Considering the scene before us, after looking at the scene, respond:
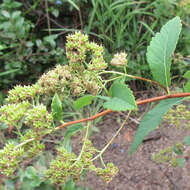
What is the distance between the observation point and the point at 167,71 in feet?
Result: 2.49

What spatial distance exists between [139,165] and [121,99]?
3.51ft

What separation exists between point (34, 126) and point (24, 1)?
1.81 m

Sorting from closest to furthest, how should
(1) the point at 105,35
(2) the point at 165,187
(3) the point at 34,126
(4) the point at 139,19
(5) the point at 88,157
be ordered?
(3) the point at 34,126 → (5) the point at 88,157 → (2) the point at 165,187 → (1) the point at 105,35 → (4) the point at 139,19

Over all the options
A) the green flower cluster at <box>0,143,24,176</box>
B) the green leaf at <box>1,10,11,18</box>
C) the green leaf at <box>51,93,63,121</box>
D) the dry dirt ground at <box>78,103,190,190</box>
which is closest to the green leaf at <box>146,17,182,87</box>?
the green leaf at <box>51,93,63,121</box>

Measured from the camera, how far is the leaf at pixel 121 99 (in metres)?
0.64

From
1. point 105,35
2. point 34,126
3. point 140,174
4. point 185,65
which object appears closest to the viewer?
point 34,126

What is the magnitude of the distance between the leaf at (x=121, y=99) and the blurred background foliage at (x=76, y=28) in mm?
1192

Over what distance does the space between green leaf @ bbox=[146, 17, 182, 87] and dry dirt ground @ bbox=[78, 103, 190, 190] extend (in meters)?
0.95

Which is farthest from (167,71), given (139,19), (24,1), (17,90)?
(24,1)

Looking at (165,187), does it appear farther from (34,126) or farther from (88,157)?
(34,126)

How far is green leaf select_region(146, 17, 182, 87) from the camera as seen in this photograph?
0.76 metres

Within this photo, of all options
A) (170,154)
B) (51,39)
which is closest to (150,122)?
(170,154)

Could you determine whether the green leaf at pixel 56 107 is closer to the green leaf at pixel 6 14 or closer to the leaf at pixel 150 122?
the leaf at pixel 150 122

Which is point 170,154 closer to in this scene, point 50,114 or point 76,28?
point 50,114
